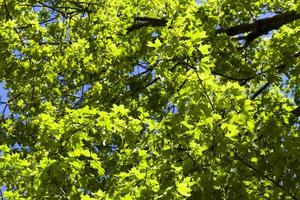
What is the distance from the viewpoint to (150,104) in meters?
11.0

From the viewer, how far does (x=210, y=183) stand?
570cm

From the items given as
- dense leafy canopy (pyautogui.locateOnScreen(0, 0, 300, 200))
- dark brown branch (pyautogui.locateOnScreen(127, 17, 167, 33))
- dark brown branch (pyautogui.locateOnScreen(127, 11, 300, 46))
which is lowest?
dense leafy canopy (pyautogui.locateOnScreen(0, 0, 300, 200))

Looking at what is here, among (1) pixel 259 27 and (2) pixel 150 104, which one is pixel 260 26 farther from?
(2) pixel 150 104

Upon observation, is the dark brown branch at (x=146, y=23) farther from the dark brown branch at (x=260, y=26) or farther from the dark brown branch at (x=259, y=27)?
the dark brown branch at (x=259, y=27)

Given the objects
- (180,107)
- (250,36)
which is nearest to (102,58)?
(250,36)

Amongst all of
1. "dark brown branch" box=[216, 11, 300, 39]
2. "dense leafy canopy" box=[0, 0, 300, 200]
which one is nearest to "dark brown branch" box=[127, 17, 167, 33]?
"dense leafy canopy" box=[0, 0, 300, 200]

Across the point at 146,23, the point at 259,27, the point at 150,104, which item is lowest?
the point at 150,104

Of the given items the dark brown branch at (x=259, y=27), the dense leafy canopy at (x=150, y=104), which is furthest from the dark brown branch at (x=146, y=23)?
the dark brown branch at (x=259, y=27)

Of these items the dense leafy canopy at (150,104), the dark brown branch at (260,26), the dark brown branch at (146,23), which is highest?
the dark brown branch at (146,23)

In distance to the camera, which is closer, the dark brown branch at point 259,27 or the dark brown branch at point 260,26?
the dark brown branch at point 260,26

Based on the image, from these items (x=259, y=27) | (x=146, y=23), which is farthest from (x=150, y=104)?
(x=259, y=27)

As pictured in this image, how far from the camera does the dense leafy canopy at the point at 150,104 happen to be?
17.5ft

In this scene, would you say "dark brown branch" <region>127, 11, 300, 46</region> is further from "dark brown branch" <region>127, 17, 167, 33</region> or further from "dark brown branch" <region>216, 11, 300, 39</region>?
"dark brown branch" <region>127, 17, 167, 33</region>

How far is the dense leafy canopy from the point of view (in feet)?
17.5
